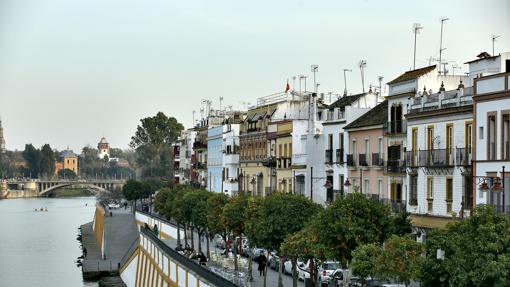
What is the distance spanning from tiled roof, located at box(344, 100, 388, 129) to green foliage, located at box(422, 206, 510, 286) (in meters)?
31.0

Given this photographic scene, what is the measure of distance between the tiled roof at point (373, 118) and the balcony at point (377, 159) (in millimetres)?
1836

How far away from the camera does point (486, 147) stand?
130 feet

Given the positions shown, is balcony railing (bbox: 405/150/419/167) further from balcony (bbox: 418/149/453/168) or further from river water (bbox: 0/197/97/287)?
river water (bbox: 0/197/97/287)

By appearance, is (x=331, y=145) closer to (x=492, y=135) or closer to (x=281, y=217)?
(x=281, y=217)

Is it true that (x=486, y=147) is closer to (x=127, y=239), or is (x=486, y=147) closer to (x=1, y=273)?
(x=1, y=273)

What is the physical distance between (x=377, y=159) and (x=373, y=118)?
12.0ft

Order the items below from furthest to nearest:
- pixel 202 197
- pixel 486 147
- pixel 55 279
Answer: pixel 55 279 < pixel 202 197 < pixel 486 147

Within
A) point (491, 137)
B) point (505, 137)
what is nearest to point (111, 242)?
point (491, 137)

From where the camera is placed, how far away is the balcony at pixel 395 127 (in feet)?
175

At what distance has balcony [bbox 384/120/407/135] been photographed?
53.3 meters

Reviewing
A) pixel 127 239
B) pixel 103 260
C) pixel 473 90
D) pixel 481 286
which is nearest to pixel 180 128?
pixel 127 239

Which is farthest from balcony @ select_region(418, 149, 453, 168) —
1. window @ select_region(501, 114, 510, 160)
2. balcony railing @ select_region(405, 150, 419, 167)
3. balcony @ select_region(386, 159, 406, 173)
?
window @ select_region(501, 114, 510, 160)

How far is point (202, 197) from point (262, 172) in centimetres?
1317

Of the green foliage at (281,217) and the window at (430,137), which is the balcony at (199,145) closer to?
the green foliage at (281,217)
